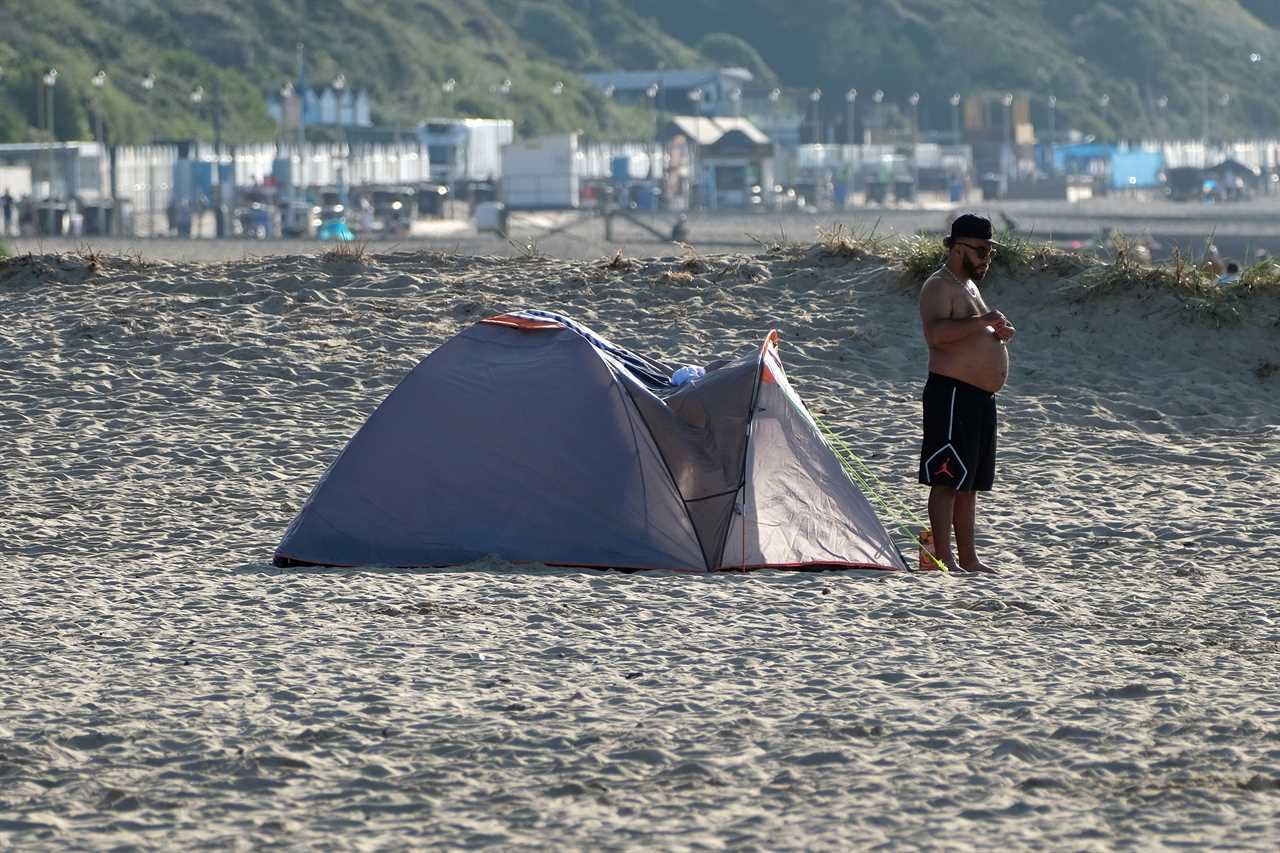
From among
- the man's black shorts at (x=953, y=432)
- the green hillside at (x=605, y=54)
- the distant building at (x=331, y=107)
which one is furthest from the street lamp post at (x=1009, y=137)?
the man's black shorts at (x=953, y=432)

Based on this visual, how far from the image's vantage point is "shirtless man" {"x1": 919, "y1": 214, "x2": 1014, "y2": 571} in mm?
6809

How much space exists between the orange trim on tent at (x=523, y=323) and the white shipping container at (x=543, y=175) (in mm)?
53746

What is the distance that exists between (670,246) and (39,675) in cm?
2783

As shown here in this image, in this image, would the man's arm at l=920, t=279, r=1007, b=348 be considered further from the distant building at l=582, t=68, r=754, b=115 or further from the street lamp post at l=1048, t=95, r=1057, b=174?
the street lamp post at l=1048, t=95, r=1057, b=174

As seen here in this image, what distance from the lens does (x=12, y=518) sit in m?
8.12

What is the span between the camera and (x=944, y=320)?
269 inches

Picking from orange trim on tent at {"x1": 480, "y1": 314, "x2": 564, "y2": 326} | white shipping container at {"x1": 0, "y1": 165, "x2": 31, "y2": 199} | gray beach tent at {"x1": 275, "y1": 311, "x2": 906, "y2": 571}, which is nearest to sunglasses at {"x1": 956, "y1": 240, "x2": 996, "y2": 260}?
gray beach tent at {"x1": 275, "y1": 311, "x2": 906, "y2": 571}

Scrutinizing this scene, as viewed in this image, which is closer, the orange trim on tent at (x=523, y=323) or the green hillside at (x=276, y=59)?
the orange trim on tent at (x=523, y=323)

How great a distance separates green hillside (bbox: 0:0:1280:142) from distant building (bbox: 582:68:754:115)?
2684mm

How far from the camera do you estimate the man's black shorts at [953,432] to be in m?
6.88

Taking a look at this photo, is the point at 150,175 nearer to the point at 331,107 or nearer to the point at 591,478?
the point at 331,107

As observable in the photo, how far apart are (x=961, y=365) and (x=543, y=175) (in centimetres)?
5570

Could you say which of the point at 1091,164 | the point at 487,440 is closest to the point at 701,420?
the point at 487,440

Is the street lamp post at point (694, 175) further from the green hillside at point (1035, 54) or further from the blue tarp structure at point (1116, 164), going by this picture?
the green hillside at point (1035, 54)
